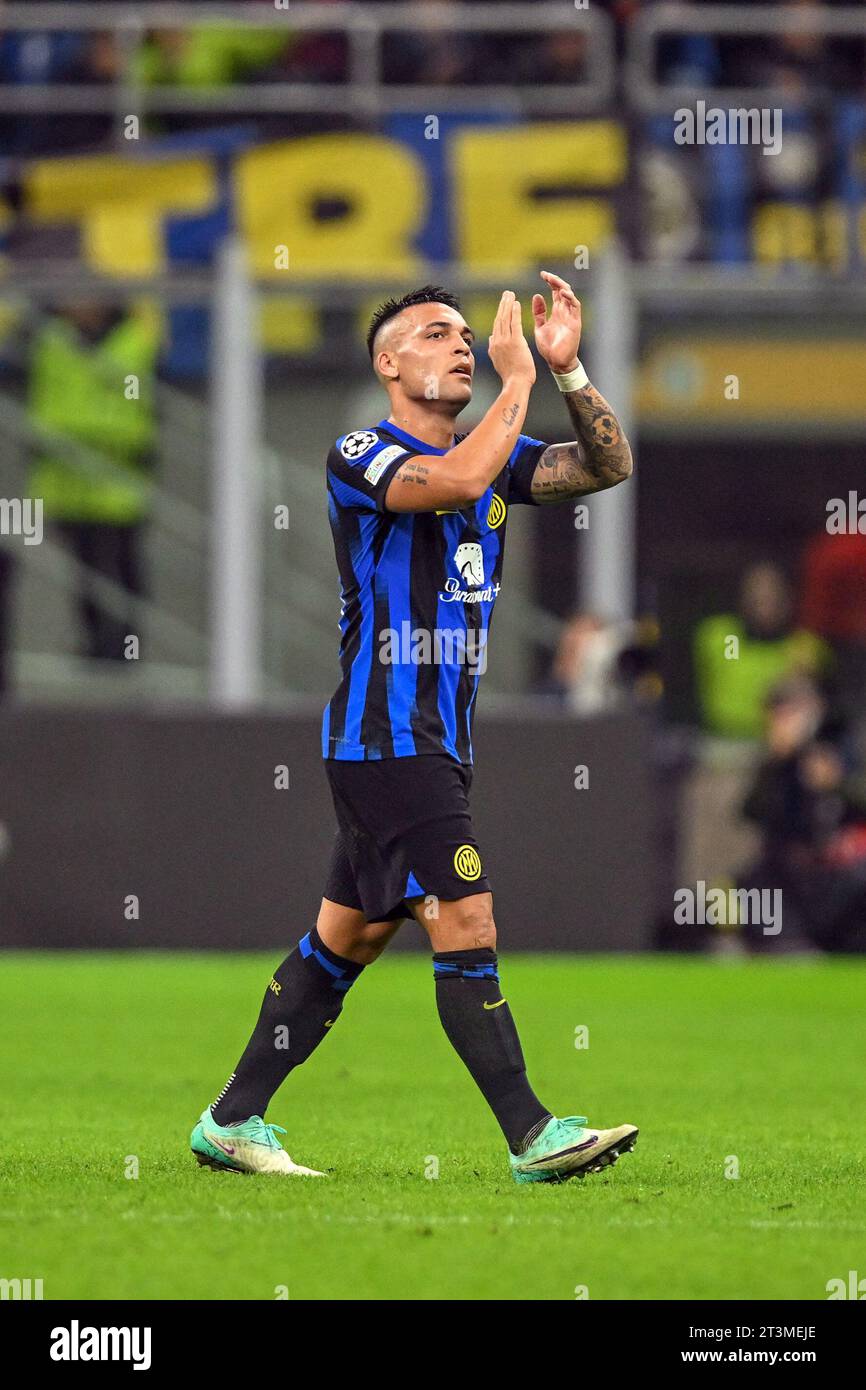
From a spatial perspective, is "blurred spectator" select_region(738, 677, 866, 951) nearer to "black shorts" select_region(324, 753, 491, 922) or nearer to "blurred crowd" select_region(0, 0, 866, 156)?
"blurred crowd" select_region(0, 0, 866, 156)

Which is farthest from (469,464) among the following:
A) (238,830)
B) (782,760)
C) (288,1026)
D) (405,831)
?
(782,760)

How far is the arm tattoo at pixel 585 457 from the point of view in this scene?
6.57 m

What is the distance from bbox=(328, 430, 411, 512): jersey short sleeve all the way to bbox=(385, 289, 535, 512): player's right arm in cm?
4

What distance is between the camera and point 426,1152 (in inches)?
278

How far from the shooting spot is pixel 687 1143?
24.0 ft

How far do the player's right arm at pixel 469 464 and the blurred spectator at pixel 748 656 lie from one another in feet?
34.9

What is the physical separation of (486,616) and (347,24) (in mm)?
12923

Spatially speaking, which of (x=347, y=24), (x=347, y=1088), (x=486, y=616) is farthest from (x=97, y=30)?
(x=486, y=616)

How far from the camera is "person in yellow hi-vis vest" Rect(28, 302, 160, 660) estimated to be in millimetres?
16828

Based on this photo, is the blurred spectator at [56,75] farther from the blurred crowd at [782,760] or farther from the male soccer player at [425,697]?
the male soccer player at [425,697]
